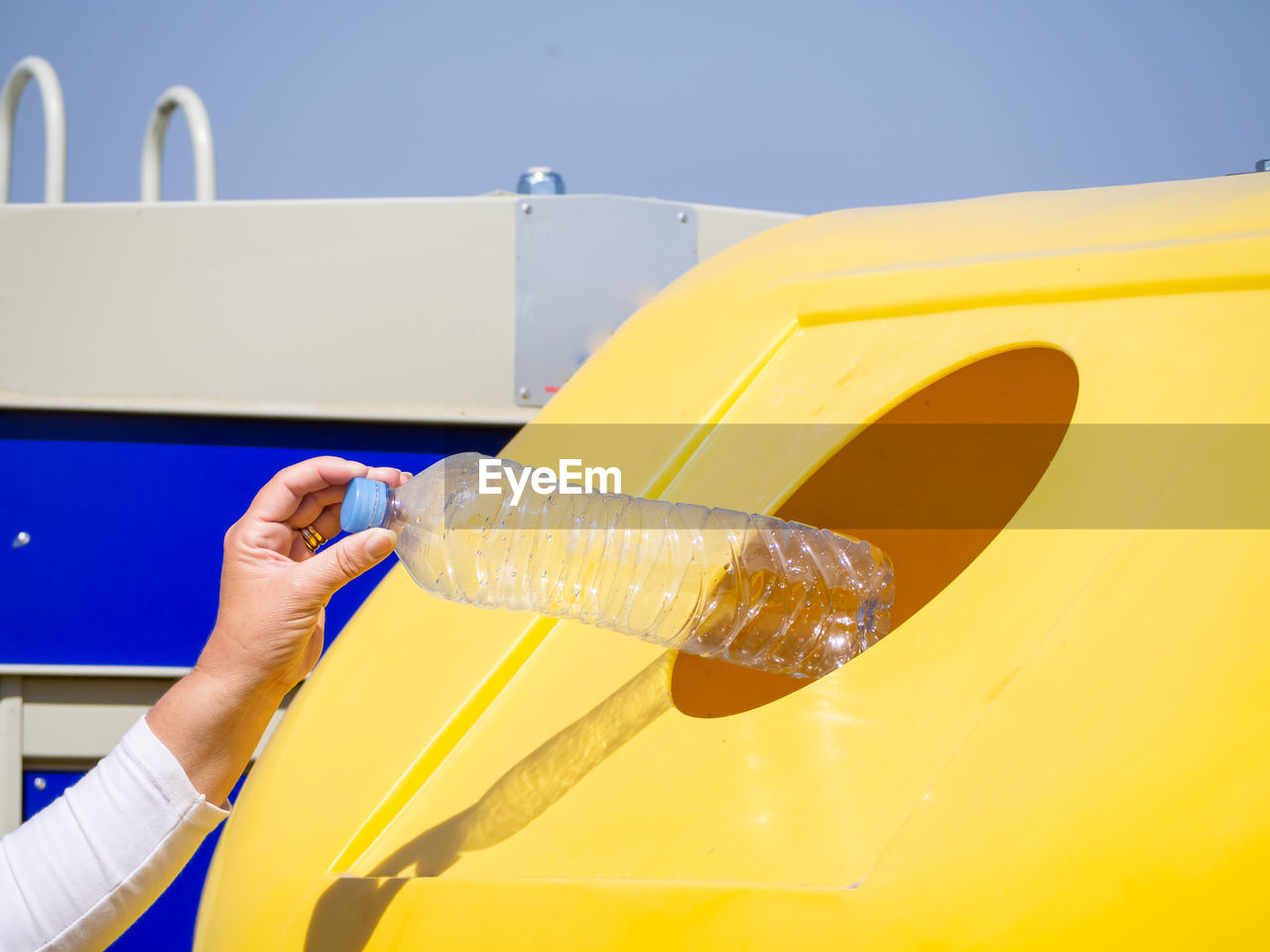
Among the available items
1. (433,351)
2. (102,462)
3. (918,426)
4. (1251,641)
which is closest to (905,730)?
(1251,641)

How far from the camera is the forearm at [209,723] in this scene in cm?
86

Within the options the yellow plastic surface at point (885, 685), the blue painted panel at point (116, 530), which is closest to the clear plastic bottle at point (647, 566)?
the yellow plastic surface at point (885, 685)

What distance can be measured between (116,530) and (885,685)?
1726 mm

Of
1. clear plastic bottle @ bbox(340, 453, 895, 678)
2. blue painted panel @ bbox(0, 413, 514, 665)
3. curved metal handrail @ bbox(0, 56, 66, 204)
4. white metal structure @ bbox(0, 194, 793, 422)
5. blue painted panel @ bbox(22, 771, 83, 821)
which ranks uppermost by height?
curved metal handrail @ bbox(0, 56, 66, 204)

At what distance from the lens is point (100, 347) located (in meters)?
2.09

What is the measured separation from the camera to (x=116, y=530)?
2.07m

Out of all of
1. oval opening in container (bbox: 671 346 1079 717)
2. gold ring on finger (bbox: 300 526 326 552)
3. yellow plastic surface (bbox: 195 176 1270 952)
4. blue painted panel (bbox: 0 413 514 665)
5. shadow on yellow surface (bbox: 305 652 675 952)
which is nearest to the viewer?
yellow plastic surface (bbox: 195 176 1270 952)

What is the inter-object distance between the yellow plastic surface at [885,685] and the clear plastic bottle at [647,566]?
1.4 inches

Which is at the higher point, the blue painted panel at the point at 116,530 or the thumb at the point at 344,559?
the thumb at the point at 344,559

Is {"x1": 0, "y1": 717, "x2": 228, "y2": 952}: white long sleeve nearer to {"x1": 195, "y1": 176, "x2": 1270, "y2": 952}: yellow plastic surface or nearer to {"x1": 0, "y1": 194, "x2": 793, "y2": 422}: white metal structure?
{"x1": 195, "y1": 176, "x2": 1270, "y2": 952}: yellow plastic surface

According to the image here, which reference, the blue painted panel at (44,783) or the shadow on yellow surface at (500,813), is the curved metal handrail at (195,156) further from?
the shadow on yellow surface at (500,813)

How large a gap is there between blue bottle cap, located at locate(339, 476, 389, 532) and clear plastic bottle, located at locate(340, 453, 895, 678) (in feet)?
0.19

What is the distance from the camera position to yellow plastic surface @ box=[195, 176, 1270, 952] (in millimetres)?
587

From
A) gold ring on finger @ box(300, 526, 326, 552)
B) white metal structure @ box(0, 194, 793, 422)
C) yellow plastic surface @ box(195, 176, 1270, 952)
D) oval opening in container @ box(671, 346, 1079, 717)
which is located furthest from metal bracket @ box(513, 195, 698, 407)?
gold ring on finger @ box(300, 526, 326, 552)
